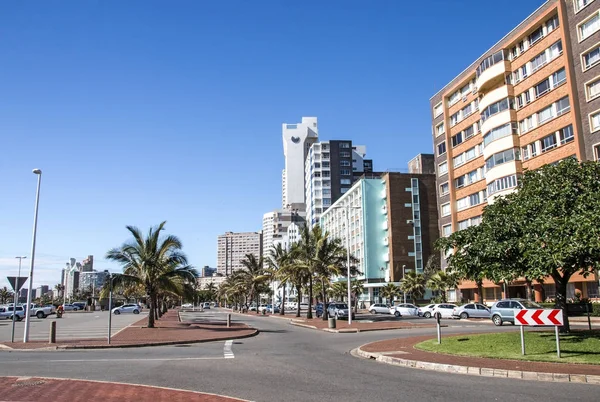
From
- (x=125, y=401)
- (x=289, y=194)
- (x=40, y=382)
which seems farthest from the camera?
(x=289, y=194)

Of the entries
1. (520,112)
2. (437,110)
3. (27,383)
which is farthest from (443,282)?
(27,383)

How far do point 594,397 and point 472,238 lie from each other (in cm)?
1039

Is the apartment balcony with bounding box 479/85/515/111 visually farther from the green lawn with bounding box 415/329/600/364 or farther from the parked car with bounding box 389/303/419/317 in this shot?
the green lawn with bounding box 415/329/600/364

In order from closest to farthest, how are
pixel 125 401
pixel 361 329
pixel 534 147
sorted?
pixel 125 401, pixel 361 329, pixel 534 147

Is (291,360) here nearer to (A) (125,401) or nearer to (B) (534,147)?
(A) (125,401)

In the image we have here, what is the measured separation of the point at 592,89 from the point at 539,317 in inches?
Result: 1288

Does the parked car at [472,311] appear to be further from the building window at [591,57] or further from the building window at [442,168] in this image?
the building window at [442,168]

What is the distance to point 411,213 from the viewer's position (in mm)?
88438

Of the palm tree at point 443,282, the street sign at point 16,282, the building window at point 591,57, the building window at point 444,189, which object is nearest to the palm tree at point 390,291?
the palm tree at point 443,282

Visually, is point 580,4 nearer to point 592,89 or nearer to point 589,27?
point 589,27

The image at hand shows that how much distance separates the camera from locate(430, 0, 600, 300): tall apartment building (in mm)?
41125

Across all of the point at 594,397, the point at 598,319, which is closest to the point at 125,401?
the point at 594,397

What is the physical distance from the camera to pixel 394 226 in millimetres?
87500

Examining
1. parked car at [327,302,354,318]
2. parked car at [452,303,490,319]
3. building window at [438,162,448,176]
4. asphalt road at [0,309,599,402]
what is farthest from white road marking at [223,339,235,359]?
building window at [438,162,448,176]
